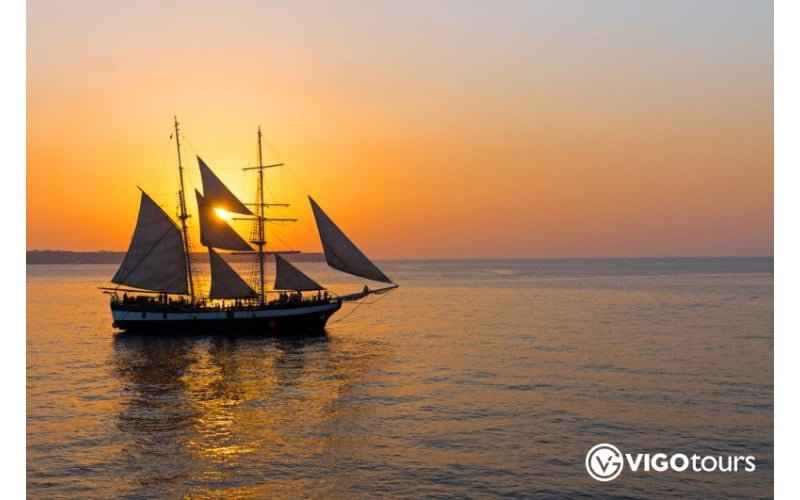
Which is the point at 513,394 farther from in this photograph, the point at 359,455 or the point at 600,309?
the point at 600,309

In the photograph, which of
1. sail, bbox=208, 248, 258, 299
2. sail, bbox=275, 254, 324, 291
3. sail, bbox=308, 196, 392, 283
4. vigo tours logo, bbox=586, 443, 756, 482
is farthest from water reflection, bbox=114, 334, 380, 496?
vigo tours logo, bbox=586, 443, 756, 482

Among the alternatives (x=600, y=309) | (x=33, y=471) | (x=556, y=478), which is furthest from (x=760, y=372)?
(x=600, y=309)

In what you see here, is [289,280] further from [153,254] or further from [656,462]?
[656,462]

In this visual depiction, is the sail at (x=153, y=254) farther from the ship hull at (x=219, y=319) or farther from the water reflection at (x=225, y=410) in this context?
the water reflection at (x=225, y=410)

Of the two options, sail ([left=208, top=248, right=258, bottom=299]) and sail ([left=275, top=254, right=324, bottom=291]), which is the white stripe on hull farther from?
sail ([left=275, top=254, right=324, bottom=291])

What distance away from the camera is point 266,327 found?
219 feet

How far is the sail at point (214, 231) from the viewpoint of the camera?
69.1 m

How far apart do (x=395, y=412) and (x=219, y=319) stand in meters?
36.2

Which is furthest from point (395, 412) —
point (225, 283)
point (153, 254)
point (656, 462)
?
point (153, 254)

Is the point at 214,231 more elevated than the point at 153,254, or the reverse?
the point at 214,231

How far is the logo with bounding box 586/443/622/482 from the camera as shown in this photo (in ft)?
81.9

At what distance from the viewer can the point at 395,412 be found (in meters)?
34.0

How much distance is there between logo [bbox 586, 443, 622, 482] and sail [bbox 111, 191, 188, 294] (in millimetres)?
48353

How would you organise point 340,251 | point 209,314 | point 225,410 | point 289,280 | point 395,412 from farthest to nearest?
point 289,280 → point 209,314 → point 340,251 → point 225,410 → point 395,412
